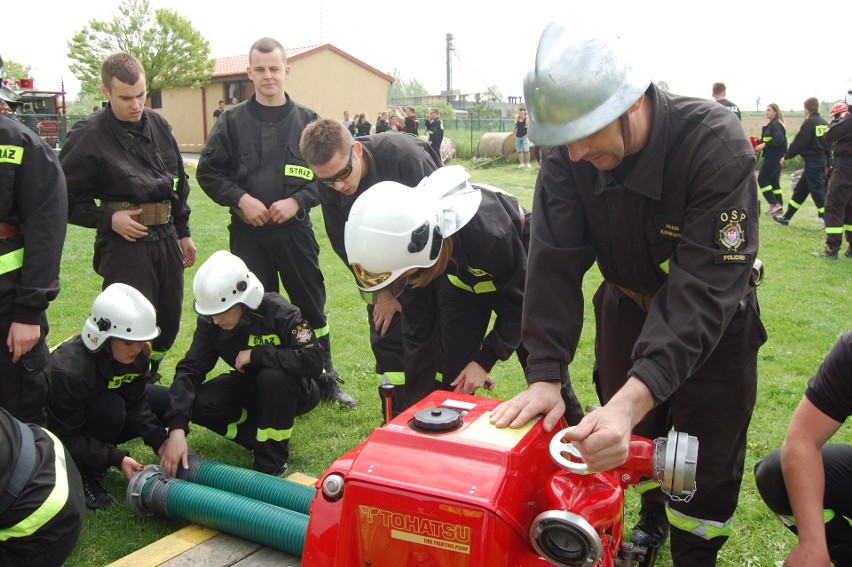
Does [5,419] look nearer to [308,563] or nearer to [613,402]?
[308,563]

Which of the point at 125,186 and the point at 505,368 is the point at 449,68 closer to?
the point at 505,368

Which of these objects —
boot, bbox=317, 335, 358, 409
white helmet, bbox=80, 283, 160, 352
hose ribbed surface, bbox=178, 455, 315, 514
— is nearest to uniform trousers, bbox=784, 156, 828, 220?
boot, bbox=317, 335, 358, 409

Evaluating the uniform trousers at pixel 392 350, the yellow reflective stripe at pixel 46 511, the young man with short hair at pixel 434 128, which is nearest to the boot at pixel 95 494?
the yellow reflective stripe at pixel 46 511

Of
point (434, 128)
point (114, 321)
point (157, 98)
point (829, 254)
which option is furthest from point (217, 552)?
point (157, 98)

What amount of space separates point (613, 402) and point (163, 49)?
3766 centimetres

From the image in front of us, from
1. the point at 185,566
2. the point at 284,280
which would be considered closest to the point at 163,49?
the point at 284,280

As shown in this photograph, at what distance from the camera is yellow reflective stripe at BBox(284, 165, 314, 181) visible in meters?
5.33

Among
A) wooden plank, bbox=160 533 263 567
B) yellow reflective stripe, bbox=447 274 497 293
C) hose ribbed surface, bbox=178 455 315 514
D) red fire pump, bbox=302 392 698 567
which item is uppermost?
yellow reflective stripe, bbox=447 274 497 293

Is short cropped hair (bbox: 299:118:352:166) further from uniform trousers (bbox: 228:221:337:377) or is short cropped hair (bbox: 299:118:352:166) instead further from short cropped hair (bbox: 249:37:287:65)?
short cropped hair (bbox: 249:37:287:65)

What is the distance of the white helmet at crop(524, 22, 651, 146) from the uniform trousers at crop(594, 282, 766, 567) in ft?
3.20

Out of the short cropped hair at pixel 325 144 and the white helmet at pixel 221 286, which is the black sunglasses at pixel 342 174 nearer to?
the short cropped hair at pixel 325 144

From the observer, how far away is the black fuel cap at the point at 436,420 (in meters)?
2.06

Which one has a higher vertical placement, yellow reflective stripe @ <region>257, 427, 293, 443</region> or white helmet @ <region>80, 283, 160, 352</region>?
white helmet @ <region>80, 283, 160, 352</region>

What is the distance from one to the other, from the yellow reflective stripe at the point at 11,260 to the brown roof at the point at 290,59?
29.8 meters
